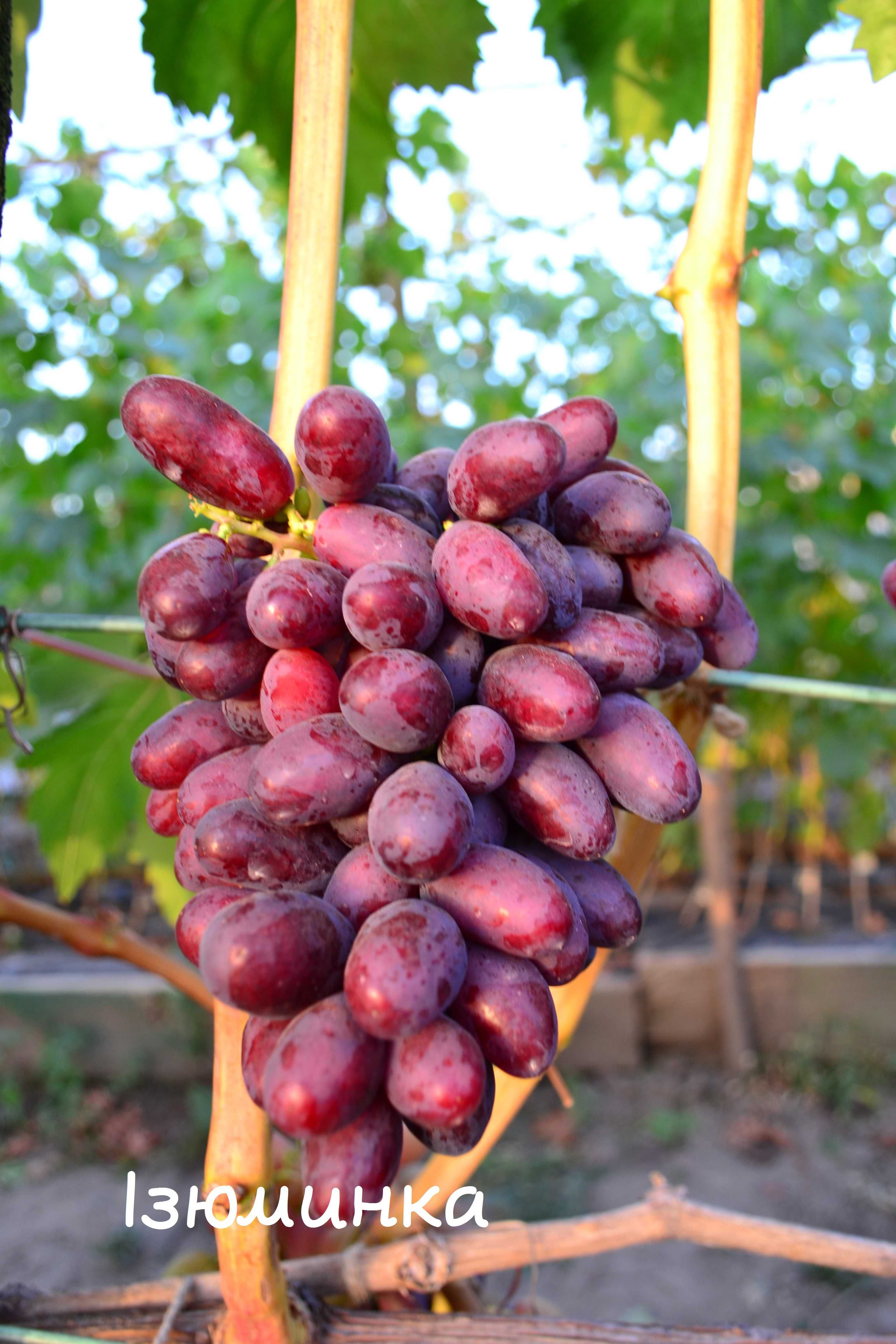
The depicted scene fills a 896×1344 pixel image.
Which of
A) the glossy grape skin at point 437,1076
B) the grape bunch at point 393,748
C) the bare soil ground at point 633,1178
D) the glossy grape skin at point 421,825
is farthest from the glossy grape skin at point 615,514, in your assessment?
the bare soil ground at point 633,1178

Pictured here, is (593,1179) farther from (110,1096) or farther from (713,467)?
(713,467)

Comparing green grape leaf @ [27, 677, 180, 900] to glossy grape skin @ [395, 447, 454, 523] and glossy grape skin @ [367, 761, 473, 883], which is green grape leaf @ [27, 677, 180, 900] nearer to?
glossy grape skin @ [395, 447, 454, 523]

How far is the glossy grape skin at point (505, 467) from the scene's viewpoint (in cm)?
51

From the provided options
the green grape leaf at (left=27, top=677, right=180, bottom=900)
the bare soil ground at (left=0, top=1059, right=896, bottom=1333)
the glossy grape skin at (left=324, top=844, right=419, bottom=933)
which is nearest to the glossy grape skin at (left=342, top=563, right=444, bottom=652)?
the glossy grape skin at (left=324, top=844, right=419, bottom=933)

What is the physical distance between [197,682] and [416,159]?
274 cm

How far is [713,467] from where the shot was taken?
2.37ft

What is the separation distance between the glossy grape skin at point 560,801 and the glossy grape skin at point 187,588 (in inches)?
7.6

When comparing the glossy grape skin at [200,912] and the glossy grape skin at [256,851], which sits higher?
the glossy grape skin at [256,851]

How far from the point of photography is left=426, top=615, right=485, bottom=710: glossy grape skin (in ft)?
1.77

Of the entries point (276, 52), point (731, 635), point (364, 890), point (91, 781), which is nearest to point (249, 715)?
point (364, 890)

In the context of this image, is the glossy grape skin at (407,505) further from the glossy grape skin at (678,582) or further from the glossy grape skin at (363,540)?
the glossy grape skin at (678,582)

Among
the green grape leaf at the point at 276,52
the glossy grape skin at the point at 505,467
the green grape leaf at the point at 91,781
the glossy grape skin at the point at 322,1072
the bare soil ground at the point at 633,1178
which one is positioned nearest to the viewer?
the glossy grape skin at the point at 322,1072

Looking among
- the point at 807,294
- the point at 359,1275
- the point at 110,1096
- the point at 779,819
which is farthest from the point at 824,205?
the point at 110,1096

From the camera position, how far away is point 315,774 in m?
0.48
